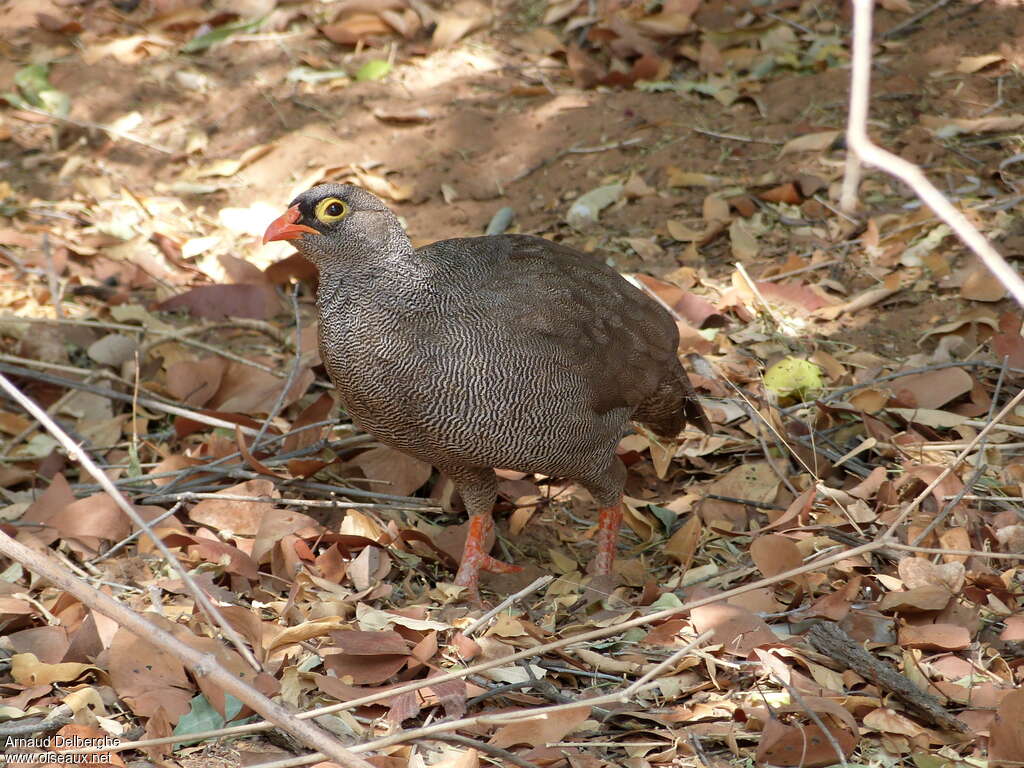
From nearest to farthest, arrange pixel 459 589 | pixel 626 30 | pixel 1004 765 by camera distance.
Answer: pixel 1004 765 < pixel 459 589 < pixel 626 30

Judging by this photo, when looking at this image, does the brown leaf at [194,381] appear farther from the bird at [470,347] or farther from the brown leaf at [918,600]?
the brown leaf at [918,600]

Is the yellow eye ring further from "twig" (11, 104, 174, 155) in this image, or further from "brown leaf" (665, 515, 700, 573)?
"twig" (11, 104, 174, 155)

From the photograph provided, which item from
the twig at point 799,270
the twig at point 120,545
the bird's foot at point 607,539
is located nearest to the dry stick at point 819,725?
the bird's foot at point 607,539

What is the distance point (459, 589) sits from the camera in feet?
14.8

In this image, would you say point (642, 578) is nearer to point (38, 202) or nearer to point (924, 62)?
point (924, 62)

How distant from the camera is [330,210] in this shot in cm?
415

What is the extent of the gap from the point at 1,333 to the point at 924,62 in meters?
5.54

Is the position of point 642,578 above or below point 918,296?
below

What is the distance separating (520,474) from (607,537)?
738 mm

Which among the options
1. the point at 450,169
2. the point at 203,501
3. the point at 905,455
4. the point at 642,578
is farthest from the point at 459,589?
the point at 450,169

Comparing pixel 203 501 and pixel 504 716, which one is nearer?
pixel 504 716

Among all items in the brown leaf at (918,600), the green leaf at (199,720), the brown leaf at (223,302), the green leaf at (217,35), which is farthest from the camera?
the green leaf at (217,35)

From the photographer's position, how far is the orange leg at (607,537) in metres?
4.79

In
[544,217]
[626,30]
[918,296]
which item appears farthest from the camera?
[626,30]
